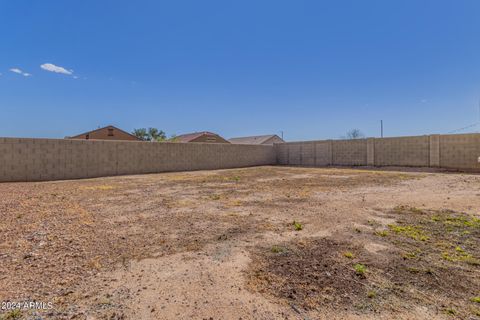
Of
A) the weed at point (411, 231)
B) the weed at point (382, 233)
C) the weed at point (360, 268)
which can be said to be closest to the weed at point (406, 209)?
the weed at point (411, 231)

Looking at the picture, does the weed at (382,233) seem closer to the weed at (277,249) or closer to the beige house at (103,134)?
the weed at (277,249)

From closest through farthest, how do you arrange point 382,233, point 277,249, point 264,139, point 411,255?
point 411,255 < point 277,249 < point 382,233 < point 264,139

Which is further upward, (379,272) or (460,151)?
(460,151)

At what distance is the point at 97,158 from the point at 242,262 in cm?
1024

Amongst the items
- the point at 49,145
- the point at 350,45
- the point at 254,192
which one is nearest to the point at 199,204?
the point at 254,192

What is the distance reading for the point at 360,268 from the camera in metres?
2.19

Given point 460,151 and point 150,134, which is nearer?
point 460,151

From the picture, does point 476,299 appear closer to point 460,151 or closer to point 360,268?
point 360,268

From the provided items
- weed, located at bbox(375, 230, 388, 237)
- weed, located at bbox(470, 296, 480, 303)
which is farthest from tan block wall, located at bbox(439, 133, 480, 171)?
weed, located at bbox(470, 296, 480, 303)

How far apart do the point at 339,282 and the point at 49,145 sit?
1091 cm

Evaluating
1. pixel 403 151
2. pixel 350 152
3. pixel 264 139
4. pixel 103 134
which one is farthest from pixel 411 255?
pixel 264 139

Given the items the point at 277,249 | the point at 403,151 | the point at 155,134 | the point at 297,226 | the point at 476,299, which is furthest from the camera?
the point at 155,134

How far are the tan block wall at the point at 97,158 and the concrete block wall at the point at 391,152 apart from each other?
5245mm

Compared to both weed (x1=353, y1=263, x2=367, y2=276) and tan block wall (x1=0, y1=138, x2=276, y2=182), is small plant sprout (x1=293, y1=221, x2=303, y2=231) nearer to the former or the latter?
weed (x1=353, y1=263, x2=367, y2=276)
